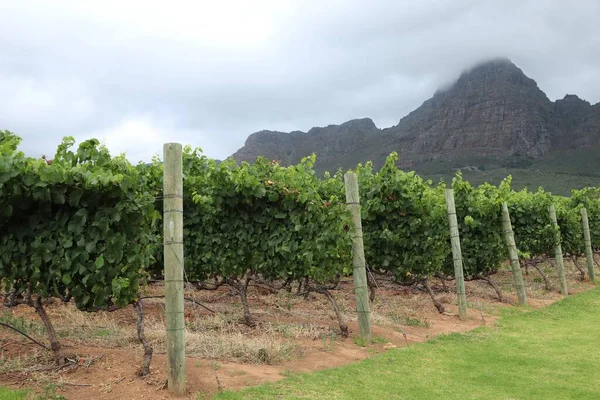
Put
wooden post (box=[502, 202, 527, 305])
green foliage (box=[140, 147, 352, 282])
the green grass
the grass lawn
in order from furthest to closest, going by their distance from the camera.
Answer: wooden post (box=[502, 202, 527, 305]), green foliage (box=[140, 147, 352, 282]), the grass lawn, the green grass

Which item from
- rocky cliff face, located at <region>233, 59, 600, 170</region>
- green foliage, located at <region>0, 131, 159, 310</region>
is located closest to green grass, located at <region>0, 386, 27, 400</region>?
green foliage, located at <region>0, 131, 159, 310</region>

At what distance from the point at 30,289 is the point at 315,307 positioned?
283 inches

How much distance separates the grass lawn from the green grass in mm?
1922

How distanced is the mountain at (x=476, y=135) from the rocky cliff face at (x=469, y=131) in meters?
0.19

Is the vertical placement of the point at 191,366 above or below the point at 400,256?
below

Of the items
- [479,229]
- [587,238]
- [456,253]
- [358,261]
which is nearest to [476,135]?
[587,238]

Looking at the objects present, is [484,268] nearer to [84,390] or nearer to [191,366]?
[191,366]

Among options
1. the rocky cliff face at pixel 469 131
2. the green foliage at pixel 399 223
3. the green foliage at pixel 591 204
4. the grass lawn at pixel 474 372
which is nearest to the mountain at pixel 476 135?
the rocky cliff face at pixel 469 131

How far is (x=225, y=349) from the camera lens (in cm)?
690

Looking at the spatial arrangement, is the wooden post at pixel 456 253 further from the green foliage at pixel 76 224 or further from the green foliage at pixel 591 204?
the green foliage at pixel 591 204

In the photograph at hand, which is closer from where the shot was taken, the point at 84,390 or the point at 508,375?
the point at 84,390

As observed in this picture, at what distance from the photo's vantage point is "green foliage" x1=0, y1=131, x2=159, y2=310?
526cm

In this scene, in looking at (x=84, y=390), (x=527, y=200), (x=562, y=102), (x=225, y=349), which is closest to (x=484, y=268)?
(x=527, y=200)

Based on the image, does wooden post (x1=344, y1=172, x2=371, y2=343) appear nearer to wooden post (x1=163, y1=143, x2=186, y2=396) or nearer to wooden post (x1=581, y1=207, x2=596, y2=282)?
wooden post (x1=163, y1=143, x2=186, y2=396)
